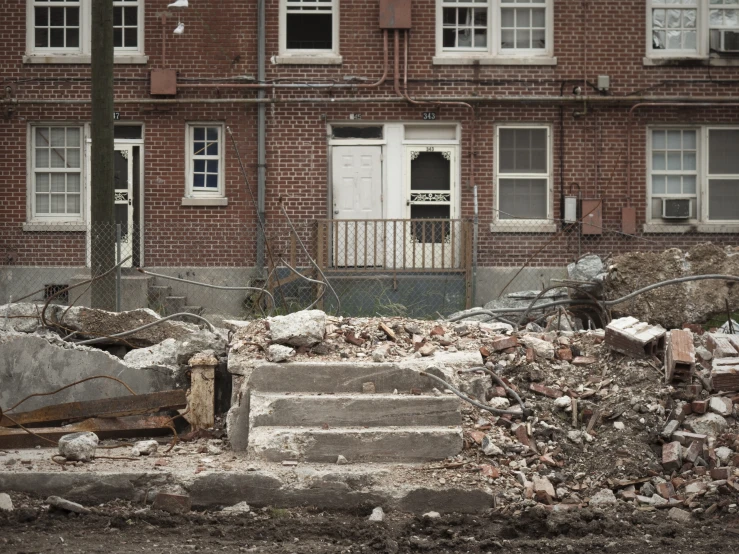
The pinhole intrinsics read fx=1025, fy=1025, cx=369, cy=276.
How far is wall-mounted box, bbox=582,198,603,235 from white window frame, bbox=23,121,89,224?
9.06m

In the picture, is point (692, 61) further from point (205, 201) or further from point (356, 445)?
point (356, 445)

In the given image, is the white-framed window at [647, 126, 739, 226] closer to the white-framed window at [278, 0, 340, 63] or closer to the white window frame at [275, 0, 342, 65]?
the white window frame at [275, 0, 342, 65]

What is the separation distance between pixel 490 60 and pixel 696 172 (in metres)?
4.35

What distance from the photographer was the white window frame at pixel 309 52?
18531mm

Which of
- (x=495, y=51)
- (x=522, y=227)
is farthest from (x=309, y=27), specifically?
(x=522, y=227)

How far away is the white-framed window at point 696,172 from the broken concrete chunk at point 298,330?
35.8 feet

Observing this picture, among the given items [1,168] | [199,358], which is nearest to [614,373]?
[199,358]

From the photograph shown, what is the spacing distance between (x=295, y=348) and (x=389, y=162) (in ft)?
31.3

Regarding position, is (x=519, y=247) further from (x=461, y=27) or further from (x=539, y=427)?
(x=539, y=427)

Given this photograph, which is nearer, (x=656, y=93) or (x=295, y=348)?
(x=295, y=348)

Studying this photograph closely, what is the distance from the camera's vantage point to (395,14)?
1842 centimetres

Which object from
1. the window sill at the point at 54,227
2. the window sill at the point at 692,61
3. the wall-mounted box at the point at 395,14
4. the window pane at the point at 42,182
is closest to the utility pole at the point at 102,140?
the window sill at the point at 54,227

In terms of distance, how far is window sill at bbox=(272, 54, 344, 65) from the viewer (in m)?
18.5

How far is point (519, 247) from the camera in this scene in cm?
1855
